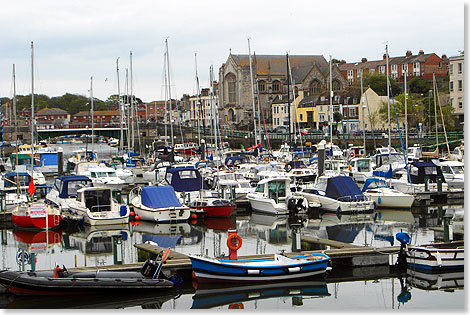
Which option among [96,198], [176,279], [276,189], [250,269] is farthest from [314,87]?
[176,279]

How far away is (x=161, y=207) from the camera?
33406mm

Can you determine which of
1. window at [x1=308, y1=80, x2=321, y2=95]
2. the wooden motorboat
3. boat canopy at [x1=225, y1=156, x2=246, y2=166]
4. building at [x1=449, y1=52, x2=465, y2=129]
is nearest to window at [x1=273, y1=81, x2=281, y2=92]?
window at [x1=308, y1=80, x2=321, y2=95]

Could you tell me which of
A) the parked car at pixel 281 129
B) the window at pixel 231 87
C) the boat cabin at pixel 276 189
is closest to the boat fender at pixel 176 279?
the boat cabin at pixel 276 189

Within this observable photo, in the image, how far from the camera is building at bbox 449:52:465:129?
8881 cm

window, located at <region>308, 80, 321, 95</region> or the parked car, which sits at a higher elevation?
window, located at <region>308, 80, 321, 95</region>

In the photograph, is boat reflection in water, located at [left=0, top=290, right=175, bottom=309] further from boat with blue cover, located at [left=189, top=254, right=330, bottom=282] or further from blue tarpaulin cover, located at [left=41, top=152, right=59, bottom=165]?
blue tarpaulin cover, located at [left=41, top=152, right=59, bottom=165]

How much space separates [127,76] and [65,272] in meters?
52.8

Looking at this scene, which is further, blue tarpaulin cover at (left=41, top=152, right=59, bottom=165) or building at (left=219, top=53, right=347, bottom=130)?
building at (left=219, top=53, right=347, bottom=130)

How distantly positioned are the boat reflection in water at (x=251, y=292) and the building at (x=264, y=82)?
104679mm

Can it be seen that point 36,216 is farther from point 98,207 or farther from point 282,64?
point 282,64

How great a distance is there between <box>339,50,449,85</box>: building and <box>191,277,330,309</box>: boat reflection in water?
107858 mm

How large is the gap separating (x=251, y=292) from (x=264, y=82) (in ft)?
364

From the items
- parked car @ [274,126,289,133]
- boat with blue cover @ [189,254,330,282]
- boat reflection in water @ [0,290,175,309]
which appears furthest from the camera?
parked car @ [274,126,289,133]

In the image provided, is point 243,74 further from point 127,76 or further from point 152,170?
point 152,170
